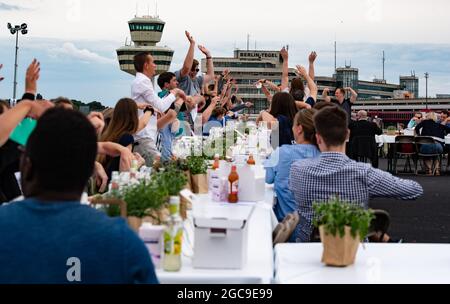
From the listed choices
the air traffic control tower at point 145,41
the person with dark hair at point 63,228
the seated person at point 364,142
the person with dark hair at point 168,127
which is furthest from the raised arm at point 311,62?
the air traffic control tower at point 145,41

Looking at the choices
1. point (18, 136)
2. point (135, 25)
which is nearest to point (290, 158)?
point (18, 136)

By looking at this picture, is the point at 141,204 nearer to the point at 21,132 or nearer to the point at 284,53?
the point at 21,132

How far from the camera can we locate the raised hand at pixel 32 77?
4.42 metres

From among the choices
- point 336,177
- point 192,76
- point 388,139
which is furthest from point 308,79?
point 388,139

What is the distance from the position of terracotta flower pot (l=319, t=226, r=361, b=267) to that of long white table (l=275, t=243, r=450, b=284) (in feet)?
0.10

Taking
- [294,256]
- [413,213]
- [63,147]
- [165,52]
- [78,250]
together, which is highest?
[165,52]

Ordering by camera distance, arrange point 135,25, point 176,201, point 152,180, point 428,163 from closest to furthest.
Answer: point 176,201
point 152,180
point 428,163
point 135,25

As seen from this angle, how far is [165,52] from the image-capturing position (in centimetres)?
15525

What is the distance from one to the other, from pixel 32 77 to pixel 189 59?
19.8ft

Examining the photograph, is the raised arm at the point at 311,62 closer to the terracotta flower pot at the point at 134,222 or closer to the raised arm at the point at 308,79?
the raised arm at the point at 308,79

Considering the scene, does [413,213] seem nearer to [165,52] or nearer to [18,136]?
[18,136]

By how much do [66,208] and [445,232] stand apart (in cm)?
736

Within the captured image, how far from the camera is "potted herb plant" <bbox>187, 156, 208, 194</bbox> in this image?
5723mm

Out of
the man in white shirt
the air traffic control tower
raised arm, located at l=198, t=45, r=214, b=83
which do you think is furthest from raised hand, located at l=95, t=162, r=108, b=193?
the air traffic control tower
